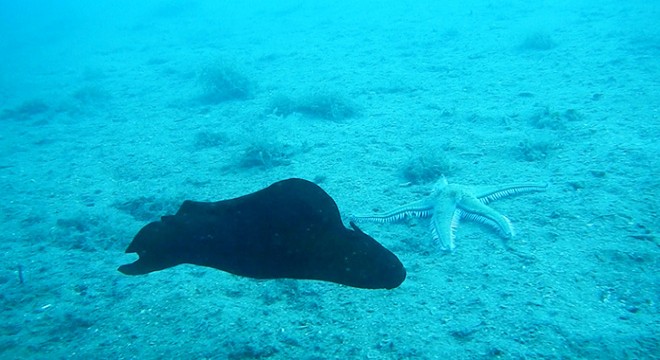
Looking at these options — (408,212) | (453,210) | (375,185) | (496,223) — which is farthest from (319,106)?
(496,223)

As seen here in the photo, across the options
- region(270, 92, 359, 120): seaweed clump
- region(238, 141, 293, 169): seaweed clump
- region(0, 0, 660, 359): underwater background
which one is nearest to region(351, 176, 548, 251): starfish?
region(0, 0, 660, 359): underwater background

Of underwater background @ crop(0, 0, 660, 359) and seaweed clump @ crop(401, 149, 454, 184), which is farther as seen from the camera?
seaweed clump @ crop(401, 149, 454, 184)

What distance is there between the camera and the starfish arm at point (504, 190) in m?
5.76

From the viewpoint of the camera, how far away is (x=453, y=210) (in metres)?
5.40

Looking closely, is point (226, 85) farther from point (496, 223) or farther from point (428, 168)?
point (496, 223)

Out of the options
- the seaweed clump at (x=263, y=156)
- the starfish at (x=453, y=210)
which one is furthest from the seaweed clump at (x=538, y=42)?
the seaweed clump at (x=263, y=156)

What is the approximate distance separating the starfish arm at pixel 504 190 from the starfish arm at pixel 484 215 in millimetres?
231

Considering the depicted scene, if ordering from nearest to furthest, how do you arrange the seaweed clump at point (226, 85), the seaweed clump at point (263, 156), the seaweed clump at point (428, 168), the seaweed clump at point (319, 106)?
1. the seaweed clump at point (428, 168)
2. the seaweed clump at point (263, 156)
3. the seaweed clump at point (319, 106)
4. the seaweed clump at point (226, 85)

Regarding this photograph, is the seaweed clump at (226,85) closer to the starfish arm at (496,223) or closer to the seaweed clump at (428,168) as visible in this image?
the seaweed clump at (428,168)

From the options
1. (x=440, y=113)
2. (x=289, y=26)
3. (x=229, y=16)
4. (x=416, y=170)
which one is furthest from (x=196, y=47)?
(x=416, y=170)

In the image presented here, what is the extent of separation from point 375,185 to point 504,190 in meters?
2.23

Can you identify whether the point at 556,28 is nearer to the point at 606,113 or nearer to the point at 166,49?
the point at 606,113

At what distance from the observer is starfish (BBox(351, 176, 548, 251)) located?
5.26 metres

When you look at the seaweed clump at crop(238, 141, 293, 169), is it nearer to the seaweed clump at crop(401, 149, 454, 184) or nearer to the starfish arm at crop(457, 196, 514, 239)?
the seaweed clump at crop(401, 149, 454, 184)
